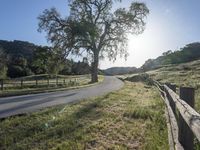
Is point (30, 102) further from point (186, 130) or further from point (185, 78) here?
point (185, 78)

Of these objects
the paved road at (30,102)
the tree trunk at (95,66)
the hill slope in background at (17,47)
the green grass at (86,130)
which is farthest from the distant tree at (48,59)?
the hill slope in background at (17,47)

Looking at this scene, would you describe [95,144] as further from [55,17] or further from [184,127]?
[55,17]

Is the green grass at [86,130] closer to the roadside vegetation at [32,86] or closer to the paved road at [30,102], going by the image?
the paved road at [30,102]

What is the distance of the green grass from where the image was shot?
781cm

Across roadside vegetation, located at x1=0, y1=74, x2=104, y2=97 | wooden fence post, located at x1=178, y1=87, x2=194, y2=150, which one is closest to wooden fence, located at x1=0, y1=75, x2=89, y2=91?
roadside vegetation, located at x1=0, y1=74, x2=104, y2=97

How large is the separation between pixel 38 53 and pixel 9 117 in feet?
94.0

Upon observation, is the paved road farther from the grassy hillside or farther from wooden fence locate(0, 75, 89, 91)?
wooden fence locate(0, 75, 89, 91)

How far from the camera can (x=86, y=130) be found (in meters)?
9.10

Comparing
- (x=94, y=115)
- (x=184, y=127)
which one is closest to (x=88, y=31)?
(x=94, y=115)

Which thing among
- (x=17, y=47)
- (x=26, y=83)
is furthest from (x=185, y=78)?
(x=17, y=47)

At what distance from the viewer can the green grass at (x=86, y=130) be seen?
781 centimetres

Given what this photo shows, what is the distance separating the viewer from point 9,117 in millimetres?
11320

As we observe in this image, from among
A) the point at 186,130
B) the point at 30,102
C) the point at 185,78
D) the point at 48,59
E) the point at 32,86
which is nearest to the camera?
the point at 186,130

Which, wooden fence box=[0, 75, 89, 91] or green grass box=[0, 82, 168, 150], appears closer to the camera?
green grass box=[0, 82, 168, 150]
